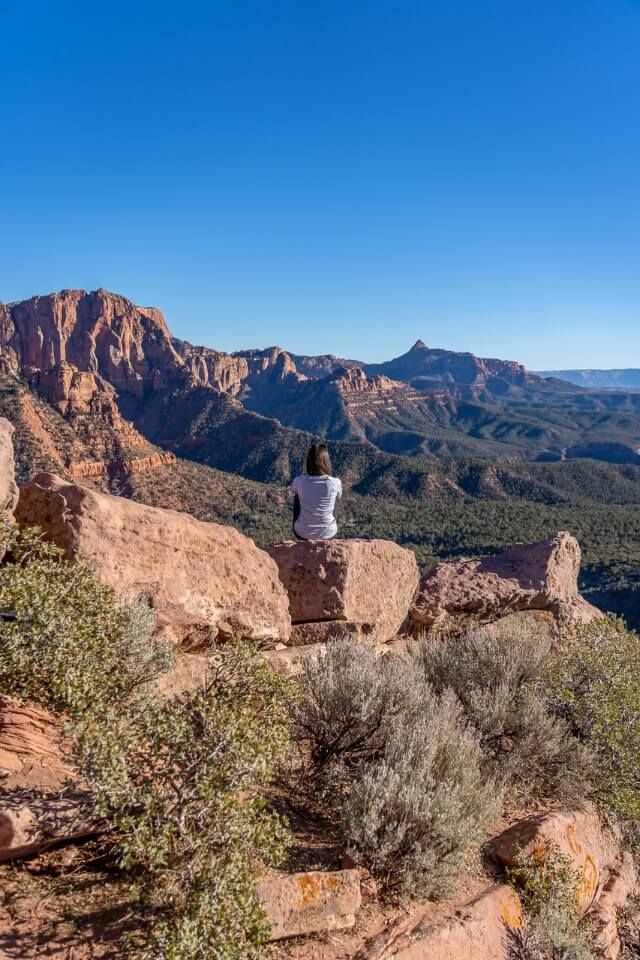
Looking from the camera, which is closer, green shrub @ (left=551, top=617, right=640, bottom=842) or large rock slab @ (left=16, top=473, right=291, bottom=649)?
green shrub @ (left=551, top=617, right=640, bottom=842)

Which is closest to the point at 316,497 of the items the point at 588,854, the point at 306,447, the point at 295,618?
the point at 295,618

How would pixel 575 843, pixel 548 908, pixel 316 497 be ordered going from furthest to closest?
1. pixel 316 497
2. pixel 575 843
3. pixel 548 908

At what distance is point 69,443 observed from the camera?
5716 centimetres

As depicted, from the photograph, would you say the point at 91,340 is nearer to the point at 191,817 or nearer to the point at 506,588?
the point at 506,588

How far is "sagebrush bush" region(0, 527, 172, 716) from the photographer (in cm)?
375

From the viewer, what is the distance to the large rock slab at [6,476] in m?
5.81

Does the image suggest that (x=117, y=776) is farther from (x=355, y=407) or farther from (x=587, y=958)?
(x=355, y=407)

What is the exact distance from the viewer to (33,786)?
3.52 metres

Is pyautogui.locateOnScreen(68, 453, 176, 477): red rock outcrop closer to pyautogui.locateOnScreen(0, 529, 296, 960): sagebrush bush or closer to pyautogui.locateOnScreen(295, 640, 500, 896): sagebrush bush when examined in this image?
pyautogui.locateOnScreen(295, 640, 500, 896): sagebrush bush

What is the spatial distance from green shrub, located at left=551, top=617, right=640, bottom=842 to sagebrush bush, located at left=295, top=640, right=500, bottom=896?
1440mm

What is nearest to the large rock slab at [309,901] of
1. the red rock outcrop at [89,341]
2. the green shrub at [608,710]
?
the green shrub at [608,710]

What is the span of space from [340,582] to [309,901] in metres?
4.46

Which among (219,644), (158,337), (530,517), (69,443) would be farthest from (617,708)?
(158,337)

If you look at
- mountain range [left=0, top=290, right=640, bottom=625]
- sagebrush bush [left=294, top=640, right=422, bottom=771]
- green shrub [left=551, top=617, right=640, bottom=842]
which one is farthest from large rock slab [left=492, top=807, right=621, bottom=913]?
mountain range [left=0, top=290, right=640, bottom=625]
